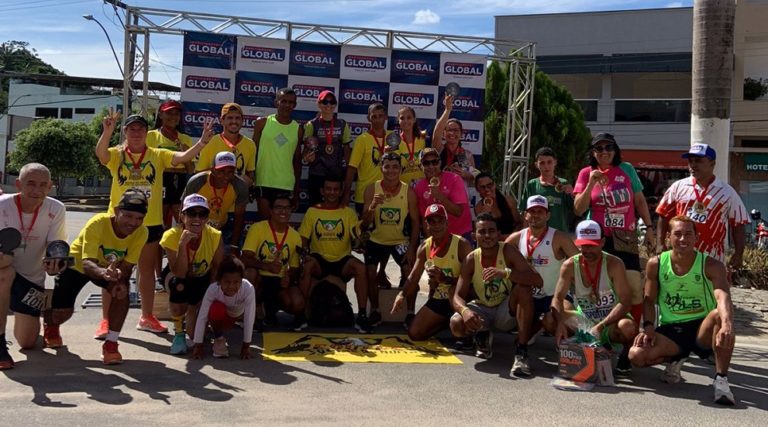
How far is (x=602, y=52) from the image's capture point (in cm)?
2812

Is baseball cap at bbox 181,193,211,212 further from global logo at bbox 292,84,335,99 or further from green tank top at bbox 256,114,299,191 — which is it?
global logo at bbox 292,84,335,99

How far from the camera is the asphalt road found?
4.34 metres

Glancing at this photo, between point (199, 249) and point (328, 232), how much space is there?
1.61 metres

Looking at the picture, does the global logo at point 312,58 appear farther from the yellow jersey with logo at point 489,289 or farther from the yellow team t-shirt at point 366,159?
the yellow jersey with logo at point 489,289

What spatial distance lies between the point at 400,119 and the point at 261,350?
3.26 m

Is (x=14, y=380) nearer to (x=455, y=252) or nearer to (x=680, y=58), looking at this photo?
(x=455, y=252)

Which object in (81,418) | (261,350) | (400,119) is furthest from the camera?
(400,119)

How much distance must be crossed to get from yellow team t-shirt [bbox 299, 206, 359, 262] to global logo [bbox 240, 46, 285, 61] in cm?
294

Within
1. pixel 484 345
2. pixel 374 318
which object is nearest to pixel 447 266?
pixel 484 345

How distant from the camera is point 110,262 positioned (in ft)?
18.1

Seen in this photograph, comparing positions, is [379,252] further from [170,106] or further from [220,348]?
[170,106]

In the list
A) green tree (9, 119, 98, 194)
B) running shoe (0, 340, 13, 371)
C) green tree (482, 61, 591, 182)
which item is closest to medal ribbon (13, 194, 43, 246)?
running shoe (0, 340, 13, 371)

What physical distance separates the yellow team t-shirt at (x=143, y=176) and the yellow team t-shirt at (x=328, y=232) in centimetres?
147

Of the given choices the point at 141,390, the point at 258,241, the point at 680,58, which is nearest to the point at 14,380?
the point at 141,390
